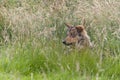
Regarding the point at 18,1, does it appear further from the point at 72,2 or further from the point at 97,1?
the point at 97,1

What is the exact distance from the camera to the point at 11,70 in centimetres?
643

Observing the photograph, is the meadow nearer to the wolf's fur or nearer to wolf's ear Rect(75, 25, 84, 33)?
the wolf's fur

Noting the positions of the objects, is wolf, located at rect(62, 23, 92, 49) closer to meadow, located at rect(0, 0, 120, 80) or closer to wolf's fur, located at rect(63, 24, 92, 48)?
wolf's fur, located at rect(63, 24, 92, 48)

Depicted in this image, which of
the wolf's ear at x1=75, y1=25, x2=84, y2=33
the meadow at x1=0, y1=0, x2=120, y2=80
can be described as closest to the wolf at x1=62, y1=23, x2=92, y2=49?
the wolf's ear at x1=75, y1=25, x2=84, y2=33

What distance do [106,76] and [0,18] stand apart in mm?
3738

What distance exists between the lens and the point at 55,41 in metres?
7.09

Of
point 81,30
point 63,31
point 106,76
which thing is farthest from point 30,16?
point 106,76

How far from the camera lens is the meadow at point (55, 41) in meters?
6.13

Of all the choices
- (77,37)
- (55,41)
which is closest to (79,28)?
(77,37)

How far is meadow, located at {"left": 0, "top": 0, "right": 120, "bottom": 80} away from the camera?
6.13 metres

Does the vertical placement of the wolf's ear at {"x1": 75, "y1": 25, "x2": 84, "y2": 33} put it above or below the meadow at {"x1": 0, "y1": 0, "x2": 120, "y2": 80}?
above

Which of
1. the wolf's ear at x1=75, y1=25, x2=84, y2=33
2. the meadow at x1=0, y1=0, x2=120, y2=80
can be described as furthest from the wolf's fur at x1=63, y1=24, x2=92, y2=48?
the meadow at x1=0, y1=0, x2=120, y2=80

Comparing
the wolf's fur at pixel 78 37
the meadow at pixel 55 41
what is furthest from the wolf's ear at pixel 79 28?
the meadow at pixel 55 41

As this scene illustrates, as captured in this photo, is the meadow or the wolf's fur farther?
the wolf's fur
